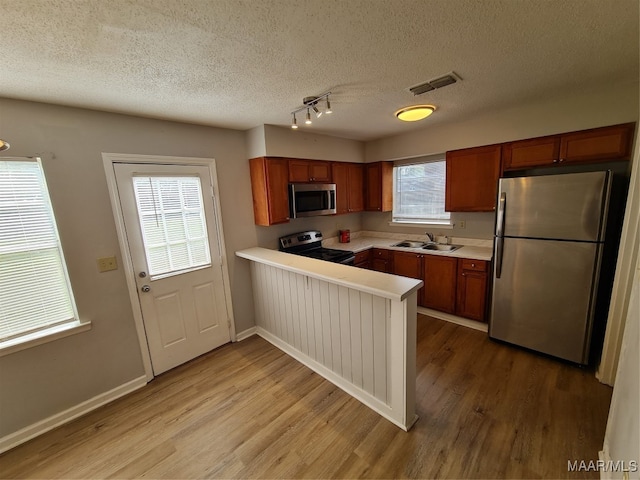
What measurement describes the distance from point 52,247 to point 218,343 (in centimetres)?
173

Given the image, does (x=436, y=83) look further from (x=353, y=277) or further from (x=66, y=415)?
(x=66, y=415)

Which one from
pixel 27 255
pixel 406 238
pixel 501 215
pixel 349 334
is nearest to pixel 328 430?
pixel 349 334

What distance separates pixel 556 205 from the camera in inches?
85.7

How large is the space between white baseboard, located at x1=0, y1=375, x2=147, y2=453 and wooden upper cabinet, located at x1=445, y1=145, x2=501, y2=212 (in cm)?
386

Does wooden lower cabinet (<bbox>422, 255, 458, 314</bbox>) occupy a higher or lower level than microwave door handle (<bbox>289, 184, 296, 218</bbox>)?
lower

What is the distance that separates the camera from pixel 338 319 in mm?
2146

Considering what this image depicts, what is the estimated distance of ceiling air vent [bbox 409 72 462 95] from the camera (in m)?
1.77

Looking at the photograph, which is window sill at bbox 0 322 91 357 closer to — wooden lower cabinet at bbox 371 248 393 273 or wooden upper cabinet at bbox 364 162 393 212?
wooden lower cabinet at bbox 371 248 393 273

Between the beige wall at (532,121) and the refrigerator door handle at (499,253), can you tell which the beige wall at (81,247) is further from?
the refrigerator door handle at (499,253)

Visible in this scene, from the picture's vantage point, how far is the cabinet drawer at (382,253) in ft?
11.8

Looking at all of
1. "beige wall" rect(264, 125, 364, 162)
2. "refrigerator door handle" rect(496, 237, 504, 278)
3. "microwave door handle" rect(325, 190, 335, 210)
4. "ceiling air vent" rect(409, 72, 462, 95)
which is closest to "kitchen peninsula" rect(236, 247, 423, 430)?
"microwave door handle" rect(325, 190, 335, 210)

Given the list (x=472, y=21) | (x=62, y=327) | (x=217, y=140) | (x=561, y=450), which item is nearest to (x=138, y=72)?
(x=217, y=140)

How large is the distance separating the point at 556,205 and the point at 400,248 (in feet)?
5.45

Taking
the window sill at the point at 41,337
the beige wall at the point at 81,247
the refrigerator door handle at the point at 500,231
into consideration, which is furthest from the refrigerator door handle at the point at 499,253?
the window sill at the point at 41,337
